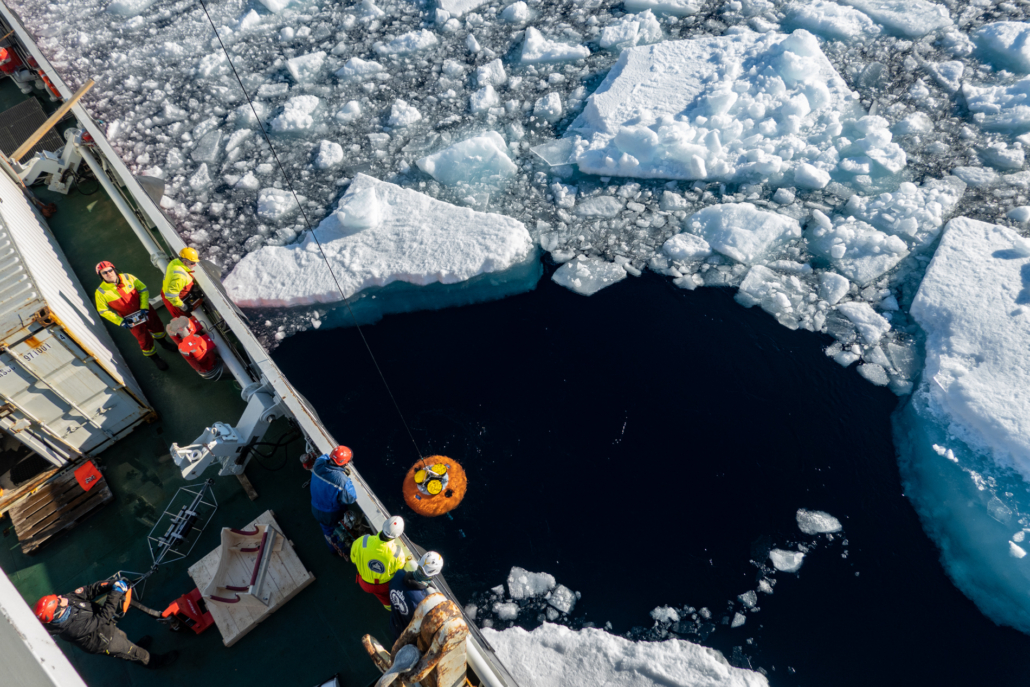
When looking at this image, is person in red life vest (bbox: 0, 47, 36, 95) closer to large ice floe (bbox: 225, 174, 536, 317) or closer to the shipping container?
the shipping container

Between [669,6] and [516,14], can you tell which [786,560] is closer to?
[669,6]

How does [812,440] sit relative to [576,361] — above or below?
below

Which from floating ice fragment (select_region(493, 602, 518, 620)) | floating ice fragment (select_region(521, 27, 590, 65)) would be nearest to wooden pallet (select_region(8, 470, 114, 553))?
floating ice fragment (select_region(493, 602, 518, 620))

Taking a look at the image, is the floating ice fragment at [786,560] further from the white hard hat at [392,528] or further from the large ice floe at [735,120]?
the large ice floe at [735,120]

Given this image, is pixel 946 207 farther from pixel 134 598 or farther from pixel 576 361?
pixel 134 598

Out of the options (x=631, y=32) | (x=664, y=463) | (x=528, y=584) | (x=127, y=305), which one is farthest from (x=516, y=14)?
(x=528, y=584)

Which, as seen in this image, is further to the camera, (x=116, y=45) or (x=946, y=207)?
(x=116, y=45)

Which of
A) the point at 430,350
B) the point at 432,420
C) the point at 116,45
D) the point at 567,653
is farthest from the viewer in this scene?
the point at 116,45

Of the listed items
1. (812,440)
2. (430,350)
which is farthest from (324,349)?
(812,440)
